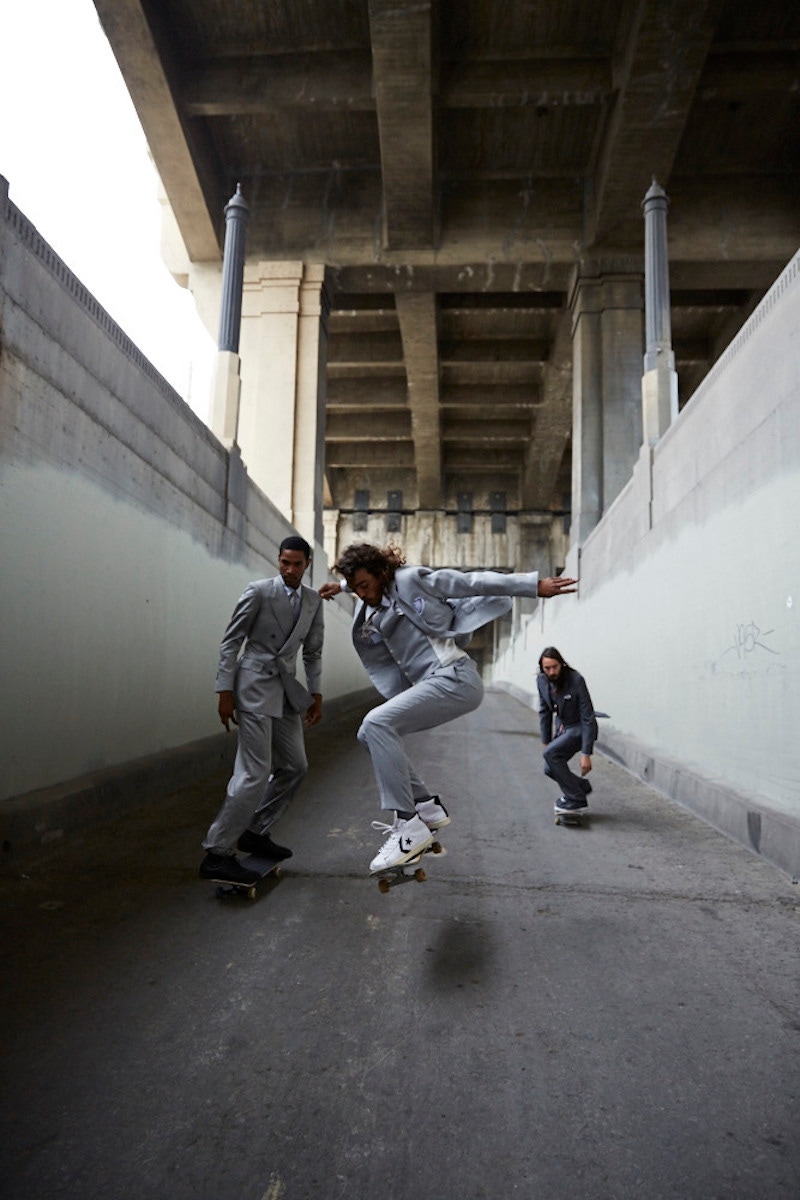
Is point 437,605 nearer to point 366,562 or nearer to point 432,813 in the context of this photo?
point 366,562

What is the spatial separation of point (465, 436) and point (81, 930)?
26.0 m

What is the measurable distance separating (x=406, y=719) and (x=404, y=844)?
618 mm

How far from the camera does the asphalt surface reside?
1.89 meters

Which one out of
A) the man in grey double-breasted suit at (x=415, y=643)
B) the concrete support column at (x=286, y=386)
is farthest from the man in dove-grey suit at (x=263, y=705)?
the concrete support column at (x=286, y=386)

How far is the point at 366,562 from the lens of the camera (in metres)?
4.09

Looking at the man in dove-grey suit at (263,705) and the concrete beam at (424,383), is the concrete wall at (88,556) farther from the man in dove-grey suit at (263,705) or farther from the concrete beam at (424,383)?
the concrete beam at (424,383)

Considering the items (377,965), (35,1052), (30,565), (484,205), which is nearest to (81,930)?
(35,1052)

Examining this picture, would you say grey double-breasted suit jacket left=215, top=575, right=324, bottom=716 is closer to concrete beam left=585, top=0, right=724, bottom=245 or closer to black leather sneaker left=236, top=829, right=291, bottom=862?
black leather sneaker left=236, top=829, right=291, bottom=862

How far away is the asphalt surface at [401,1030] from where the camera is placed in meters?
1.89

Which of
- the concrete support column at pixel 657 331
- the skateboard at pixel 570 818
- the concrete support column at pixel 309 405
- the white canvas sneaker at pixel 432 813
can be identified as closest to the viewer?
the white canvas sneaker at pixel 432 813

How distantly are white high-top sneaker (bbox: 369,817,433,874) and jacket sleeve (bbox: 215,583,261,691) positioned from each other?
1.24 metres

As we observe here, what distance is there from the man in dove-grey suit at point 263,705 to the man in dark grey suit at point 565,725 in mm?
2537

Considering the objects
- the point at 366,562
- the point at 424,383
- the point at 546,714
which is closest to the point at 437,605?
the point at 366,562

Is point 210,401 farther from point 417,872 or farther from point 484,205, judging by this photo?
point 484,205
